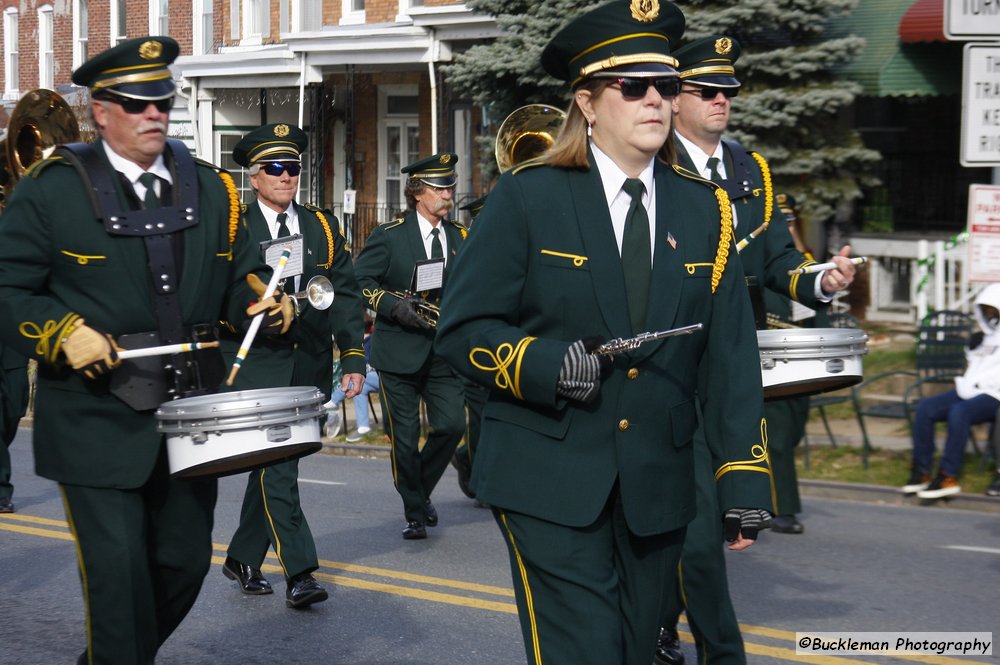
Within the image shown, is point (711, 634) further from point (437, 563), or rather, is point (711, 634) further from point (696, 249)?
point (437, 563)

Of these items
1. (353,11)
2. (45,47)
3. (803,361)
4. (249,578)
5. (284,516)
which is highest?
(45,47)

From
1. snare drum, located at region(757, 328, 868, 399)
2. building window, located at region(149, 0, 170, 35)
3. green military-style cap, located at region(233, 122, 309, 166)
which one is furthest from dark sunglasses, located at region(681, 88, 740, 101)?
building window, located at region(149, 0, 170, 35)

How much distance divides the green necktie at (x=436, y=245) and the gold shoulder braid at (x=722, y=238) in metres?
5.36

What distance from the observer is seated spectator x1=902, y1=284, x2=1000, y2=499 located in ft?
35.4

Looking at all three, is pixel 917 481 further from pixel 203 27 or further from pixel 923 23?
pixel 203 27

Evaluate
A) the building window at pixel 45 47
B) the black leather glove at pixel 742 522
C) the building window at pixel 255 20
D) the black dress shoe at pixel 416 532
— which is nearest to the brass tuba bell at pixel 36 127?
the black dress shoe at pixel 416 532

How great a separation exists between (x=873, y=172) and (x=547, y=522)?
14.7m

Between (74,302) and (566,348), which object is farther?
(74,302)

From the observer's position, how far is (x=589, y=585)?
3.89 metres

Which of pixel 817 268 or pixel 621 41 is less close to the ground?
pixel 621 41

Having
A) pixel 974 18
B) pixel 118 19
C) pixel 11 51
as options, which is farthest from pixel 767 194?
pixel 11 51

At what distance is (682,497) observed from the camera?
13.5ft

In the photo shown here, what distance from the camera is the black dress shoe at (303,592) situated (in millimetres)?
7301

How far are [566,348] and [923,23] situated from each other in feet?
43.0
